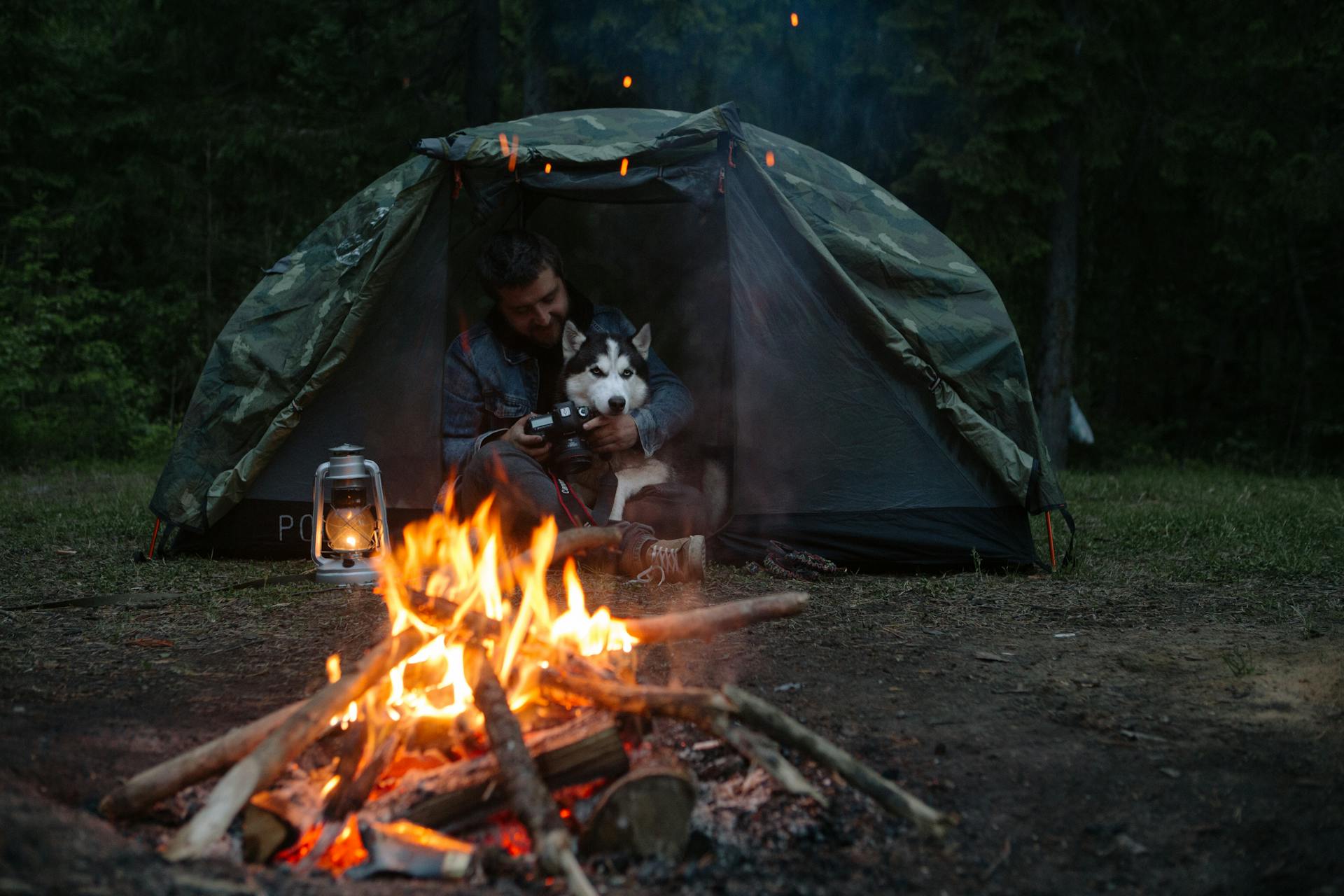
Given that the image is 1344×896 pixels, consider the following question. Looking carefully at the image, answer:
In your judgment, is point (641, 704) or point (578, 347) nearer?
point (641, 704)

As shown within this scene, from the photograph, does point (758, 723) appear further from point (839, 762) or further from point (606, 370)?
point (606, 370)

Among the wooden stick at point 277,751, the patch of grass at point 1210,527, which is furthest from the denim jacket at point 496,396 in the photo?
the wooden stick at point 277,751

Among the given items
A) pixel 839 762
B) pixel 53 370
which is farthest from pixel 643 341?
pixel 53 370

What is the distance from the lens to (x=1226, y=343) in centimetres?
1466

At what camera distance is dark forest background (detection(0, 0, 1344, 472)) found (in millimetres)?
10328

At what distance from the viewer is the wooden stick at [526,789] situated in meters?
1.88

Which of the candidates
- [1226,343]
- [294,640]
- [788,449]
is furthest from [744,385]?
[1226,343]

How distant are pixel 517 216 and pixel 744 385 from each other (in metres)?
1.81

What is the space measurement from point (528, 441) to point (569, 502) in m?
0.33

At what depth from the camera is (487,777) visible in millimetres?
2094

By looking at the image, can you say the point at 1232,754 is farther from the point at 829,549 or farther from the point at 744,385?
the point at 744,385

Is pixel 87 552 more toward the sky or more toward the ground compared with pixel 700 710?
more toward the ground

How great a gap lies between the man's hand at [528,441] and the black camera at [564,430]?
0.02 metres

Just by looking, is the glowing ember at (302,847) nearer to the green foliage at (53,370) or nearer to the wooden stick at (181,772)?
the wooden stick at (181,772)
